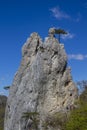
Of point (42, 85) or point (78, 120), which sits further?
point (42, 85)

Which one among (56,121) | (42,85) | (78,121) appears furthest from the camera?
(42,85)

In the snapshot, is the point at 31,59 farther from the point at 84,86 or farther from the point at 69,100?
the point at 84,86

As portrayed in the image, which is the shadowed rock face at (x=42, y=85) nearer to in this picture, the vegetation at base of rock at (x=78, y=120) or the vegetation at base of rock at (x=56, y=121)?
the vegetation at base of rock at (x=56, y=121)

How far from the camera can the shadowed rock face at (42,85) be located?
174 feet

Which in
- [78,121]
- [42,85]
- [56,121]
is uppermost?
[42,85]

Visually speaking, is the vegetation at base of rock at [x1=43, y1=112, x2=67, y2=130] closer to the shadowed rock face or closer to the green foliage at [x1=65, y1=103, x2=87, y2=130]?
the shadowed rock face

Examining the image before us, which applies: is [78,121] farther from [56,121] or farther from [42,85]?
[42,85]

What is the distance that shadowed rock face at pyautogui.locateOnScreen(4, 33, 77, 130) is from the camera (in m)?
52.9

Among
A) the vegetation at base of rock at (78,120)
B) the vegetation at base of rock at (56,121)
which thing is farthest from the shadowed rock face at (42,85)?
the vegetation at base of rock at (78,120)

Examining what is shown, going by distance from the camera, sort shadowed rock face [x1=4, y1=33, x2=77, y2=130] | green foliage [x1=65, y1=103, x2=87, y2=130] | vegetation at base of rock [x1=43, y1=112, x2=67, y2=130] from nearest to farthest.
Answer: green foliage [x1=65, y1=103, x2=87, y2=130] → vegetation at base of rock [x1=43, y1=112, x2=67, y2=130] → shadowed rock face [x1=4, y1=33, x2=77, y2=130]

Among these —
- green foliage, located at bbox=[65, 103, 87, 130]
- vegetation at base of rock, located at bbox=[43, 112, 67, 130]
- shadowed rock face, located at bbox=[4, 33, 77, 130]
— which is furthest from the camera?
shadowed rock face, located at bbox=[4, 33, 77, 130]

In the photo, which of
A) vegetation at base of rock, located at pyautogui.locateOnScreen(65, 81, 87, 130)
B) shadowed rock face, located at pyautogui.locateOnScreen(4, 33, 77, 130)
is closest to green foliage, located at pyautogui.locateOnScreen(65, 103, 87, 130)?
vegetation at base of rock, located at pyautogui.locateOnScreen(65, 81, 87, 130)

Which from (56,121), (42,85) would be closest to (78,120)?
(56,121)

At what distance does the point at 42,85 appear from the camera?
54.0 meters
